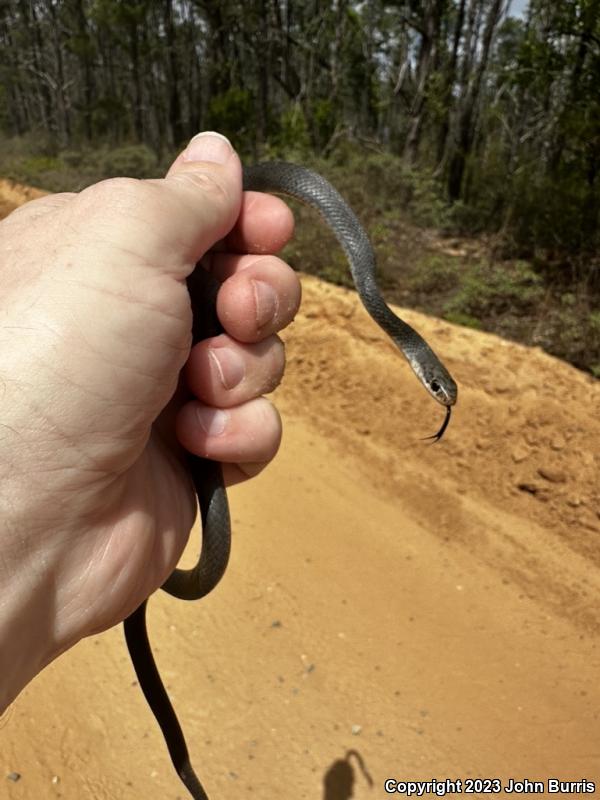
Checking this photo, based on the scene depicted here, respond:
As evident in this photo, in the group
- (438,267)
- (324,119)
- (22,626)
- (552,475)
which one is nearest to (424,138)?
(324,119)

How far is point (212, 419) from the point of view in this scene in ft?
8.99

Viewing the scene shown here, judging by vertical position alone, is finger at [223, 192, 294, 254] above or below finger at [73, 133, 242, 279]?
below

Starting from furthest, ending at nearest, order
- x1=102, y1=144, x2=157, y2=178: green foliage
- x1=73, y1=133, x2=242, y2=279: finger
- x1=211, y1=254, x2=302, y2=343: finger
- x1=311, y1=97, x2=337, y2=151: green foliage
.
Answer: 1. x1=102, y1=144, x2=157, y2=178: green foliage
2. x1=311, y1=97, x2=337, y2=151: green foliage
3. x1=211, y1=254, x2=302, y2=343: finger
4. x1=73, y1=133, x2=242, y2=279: finger

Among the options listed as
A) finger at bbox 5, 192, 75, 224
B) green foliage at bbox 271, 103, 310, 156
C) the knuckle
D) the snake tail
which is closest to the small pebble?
the snake tail

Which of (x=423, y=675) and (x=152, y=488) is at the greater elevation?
(x=152, y=488)

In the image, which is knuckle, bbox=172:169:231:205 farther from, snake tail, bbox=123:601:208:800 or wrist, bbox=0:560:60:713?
snake tail, bbox=123:601:208:800

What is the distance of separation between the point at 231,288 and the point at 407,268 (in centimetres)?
776

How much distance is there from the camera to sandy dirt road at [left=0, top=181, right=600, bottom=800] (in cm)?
375

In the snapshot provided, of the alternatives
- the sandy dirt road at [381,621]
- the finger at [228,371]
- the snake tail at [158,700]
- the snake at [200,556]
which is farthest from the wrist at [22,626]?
the sandy dirt road at [381,621]

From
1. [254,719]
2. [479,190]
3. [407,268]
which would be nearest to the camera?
[254,719]

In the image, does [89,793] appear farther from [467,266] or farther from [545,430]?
[467,266]

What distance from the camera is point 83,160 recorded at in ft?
77.0

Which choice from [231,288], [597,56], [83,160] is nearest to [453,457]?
[231,288]

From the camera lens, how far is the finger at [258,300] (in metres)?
2.68
